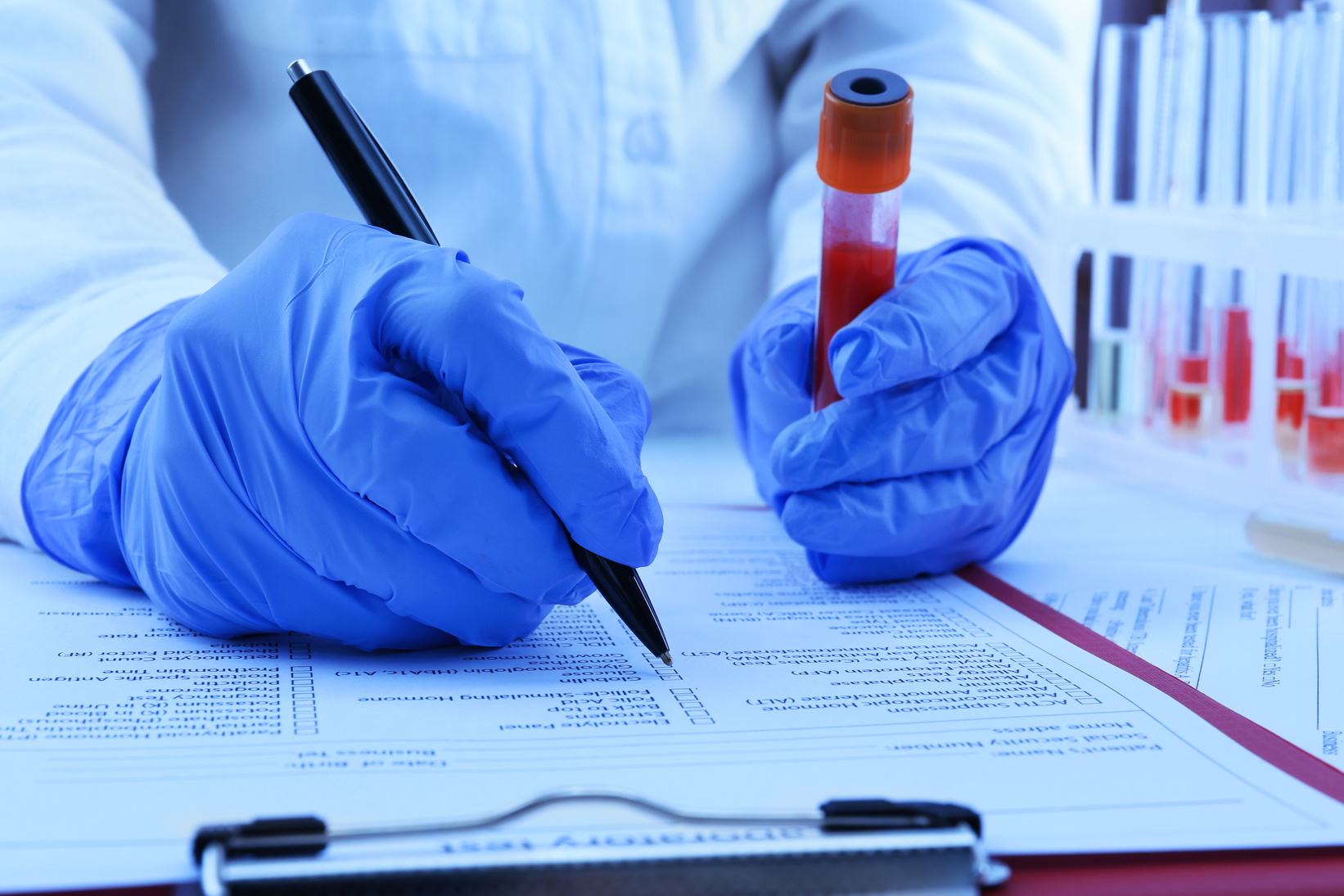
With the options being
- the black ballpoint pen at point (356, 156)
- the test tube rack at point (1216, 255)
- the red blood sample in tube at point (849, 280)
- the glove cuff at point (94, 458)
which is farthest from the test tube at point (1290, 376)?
the glove cuff at point (94, 458)

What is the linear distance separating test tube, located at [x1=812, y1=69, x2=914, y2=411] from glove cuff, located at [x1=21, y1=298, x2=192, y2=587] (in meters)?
0.33

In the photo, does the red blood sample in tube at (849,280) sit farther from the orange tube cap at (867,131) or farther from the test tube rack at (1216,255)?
the test tube rack at (1216,255)

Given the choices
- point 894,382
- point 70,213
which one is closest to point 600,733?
point 894,382

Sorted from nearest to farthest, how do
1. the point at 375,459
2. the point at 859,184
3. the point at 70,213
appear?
the point at 375,459, the point at 859,184, the point at 70,213

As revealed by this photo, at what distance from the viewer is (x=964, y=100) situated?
1.02 metres

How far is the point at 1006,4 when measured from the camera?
3.54 feet

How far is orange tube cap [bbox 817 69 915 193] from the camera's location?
52 centimetres

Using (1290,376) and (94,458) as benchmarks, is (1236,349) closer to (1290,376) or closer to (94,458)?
(1290,376)

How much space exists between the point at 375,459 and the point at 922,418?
0.99 ft

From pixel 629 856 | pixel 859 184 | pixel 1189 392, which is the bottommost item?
pixel 1189 392

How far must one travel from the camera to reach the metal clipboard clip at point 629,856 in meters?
0.28

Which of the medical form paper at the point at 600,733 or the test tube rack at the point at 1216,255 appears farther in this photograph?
the test tube rack at the point at 1216,255

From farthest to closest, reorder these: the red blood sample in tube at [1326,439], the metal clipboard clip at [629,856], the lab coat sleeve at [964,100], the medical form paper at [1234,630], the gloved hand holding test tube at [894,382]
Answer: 1. the lab coat sleeve at [964,100]
2. the red blood sample in tube at [1326,439]
3. the gloved hand holding test tube at [894,382]
4. the medical form paper at [1234,630]
5. the metal clipboard clip at [629,856]

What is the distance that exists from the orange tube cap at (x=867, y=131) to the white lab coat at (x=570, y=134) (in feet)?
1.01
